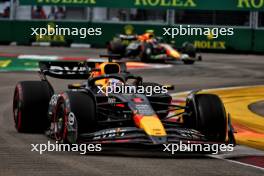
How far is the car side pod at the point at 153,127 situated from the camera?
9602 millimetres

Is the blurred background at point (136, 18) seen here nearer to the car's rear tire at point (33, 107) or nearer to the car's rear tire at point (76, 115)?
the car's rear tire at point (33, 107)

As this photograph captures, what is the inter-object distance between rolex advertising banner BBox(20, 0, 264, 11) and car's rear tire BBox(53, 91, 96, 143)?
27.7 meters

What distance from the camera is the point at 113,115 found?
1095 cm

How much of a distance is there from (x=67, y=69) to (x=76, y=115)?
3.07m

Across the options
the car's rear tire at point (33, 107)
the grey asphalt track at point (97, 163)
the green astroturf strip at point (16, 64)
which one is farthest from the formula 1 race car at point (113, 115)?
the green astroturf strip at point (16, 64)

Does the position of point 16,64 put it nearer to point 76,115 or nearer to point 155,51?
point 155,51

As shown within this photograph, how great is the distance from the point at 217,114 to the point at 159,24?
28.4 metres

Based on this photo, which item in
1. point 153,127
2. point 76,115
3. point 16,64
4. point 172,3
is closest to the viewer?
point 153,127

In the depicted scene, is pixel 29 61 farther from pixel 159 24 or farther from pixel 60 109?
pixel 60 109

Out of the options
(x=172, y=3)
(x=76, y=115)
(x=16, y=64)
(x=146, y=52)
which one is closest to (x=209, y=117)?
(x=76, y=115)

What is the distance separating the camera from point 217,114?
10414 mm

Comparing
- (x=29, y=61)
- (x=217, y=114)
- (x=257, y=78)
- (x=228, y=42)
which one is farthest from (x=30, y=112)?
(x=228, y=42)

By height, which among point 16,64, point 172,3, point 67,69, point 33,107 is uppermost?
point 172,3

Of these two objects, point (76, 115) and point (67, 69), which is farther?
point (67, 69)
